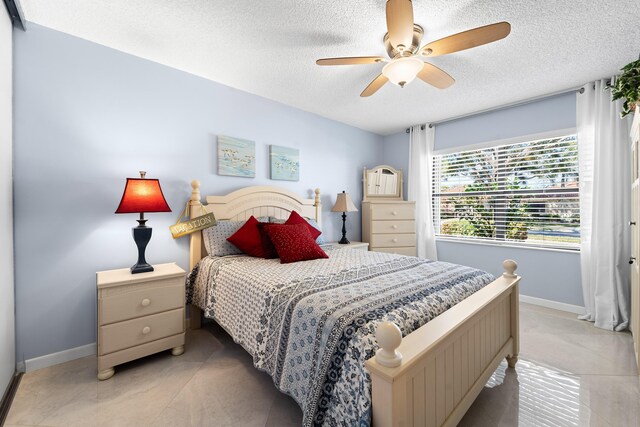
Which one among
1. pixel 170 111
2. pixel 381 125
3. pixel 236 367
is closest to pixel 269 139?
pixel 170 111

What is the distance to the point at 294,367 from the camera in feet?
4.14

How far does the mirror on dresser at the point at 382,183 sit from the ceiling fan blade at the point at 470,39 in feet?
7.87

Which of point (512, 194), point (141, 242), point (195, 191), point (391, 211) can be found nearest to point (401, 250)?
point (391, 211)

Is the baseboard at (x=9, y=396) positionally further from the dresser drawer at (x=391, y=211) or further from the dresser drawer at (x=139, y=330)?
the dresser drawer at (x=391, y=211)

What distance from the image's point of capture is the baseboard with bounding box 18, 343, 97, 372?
1851mm

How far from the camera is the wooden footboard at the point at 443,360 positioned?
878 mm

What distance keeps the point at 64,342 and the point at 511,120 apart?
4.81 metres

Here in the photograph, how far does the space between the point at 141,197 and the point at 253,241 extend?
0.92m

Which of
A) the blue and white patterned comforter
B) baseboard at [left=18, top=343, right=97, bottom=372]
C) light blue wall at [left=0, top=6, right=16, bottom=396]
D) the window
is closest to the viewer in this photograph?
the blue and white patterned comforter

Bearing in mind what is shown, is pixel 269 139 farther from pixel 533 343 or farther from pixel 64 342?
pixel 533 343

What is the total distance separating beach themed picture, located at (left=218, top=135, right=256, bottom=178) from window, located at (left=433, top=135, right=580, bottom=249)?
8.78ft

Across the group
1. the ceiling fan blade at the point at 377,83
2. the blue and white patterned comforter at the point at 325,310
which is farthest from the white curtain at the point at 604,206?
the ceiling fan blade at the point at 377,83

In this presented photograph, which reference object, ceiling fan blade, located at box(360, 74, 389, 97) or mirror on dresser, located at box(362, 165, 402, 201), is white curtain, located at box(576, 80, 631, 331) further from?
ceiling fan blade, located at box(360, 74, 389, 97)

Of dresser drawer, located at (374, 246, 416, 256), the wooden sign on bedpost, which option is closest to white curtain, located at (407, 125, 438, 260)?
dresser drawer, located at (374, 246, 416, 256)
